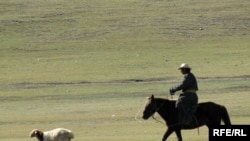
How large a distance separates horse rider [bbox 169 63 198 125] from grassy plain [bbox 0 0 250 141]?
1553 millimetres

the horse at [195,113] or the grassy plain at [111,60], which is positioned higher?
the grassy plain at [111,60]

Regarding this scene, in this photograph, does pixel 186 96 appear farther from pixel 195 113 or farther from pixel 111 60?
pixel 111 60

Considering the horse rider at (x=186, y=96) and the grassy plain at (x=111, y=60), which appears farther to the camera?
the grassy plain at (x=111, y=60)

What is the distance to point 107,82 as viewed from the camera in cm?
4116

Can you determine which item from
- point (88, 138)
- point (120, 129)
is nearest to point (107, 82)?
point (120, 129)

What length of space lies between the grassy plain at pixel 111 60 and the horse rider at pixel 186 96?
1.55m

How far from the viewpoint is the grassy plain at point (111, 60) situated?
30062 millimetres

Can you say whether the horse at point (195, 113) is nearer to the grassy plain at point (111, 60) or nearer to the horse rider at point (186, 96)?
the horse rider at point (186, 96)

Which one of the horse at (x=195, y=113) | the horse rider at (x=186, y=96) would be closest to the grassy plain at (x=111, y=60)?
the horse at (x=195, y=113)

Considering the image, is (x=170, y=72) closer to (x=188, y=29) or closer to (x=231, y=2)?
(x=188, y=29)

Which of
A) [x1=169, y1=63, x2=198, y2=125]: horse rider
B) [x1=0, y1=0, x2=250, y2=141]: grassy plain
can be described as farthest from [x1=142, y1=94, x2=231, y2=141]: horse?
[x1=0, y1=0, x2=250, y2=141]: grassy plain

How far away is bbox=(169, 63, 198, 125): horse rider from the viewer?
2133 cm

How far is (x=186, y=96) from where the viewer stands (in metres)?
21.5

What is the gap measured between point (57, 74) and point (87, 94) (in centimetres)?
671
